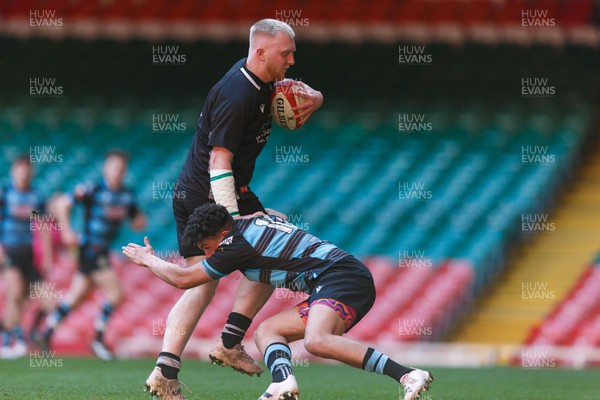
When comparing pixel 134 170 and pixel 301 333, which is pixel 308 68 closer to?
pixel 134 170

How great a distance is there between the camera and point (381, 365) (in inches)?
217

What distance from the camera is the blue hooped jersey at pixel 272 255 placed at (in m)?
5.55

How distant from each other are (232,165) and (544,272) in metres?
10.2

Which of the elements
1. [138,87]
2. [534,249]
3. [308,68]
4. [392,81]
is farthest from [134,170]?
[534,249]

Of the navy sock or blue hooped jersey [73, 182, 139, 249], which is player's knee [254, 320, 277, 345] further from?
blue hooped jersey [73, 182, 139, 249]

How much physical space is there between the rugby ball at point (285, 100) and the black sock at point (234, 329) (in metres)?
1.19

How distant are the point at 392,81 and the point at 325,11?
2209 millimetres

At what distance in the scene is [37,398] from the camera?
637 cm

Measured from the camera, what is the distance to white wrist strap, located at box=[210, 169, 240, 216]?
19.2ft

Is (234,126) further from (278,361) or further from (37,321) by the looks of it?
(37,321)

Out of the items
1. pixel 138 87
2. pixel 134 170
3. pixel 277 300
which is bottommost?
pixel 277 300

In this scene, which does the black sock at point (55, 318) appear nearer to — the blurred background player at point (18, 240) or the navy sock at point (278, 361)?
the blurred background player at point (18, 240)

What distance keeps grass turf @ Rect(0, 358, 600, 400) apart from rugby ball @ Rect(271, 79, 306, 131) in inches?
71.8

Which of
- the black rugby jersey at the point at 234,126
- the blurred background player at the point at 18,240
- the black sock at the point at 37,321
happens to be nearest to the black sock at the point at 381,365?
the black rugby jersey at the point at 234,126
